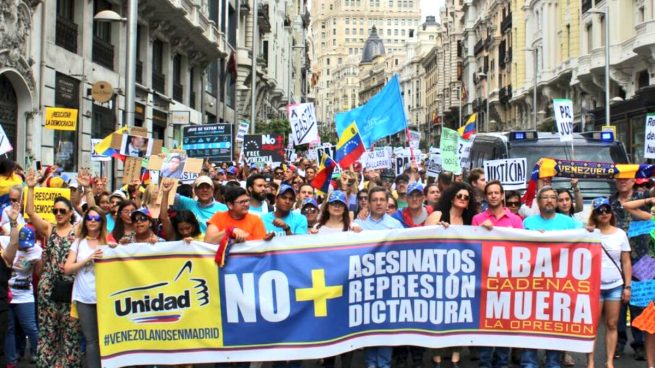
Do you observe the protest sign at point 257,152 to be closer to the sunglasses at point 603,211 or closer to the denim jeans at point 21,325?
the denim jeans at point 21,325

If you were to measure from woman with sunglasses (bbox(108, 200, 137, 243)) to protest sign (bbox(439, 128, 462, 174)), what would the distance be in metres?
8.15

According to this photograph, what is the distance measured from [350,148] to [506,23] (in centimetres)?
5459

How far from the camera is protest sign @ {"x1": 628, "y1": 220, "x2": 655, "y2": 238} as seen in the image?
8.30m

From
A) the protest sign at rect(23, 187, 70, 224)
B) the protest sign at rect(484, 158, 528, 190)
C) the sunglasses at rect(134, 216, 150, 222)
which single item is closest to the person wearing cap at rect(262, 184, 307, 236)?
the sunglasses at rect(134, 216, 150, 222)

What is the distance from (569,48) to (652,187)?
3956 centimetres

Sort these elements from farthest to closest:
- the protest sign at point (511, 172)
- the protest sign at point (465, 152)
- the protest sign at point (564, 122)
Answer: the protest sign at point (465, 152) → the protest sign at point (564, 122) → the protest sign at point (511, 172)

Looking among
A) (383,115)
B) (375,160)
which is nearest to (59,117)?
(383,115)

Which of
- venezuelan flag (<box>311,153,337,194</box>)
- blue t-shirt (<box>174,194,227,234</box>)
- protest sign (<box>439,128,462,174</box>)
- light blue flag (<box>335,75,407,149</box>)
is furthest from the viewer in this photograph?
protest sign (<box>439,128,462,174</box>)

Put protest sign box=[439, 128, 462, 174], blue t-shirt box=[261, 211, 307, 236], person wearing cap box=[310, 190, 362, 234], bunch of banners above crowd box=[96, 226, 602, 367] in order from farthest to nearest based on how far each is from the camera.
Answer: protest sign box=[439, 128, 462, 174] < blue t-shirt box=[261, 211, 307, 236] < person wearing cap box=[310, 190, 362, 234] < bunch of banners above crowd box=[96, 226, 602, 367]

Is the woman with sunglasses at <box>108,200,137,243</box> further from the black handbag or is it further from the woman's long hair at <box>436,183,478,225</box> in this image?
the woman's long hair at <box>436,183,478,225</box>

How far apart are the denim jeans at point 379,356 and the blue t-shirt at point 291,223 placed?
130 cm

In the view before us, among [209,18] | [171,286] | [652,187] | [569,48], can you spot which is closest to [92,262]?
[171,286]

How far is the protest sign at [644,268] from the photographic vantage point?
8092 mm

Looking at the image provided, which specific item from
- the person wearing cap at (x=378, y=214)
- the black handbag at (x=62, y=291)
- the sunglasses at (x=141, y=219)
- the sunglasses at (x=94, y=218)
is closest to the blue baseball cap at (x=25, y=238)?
the black handbag at (x=62, y=291)
